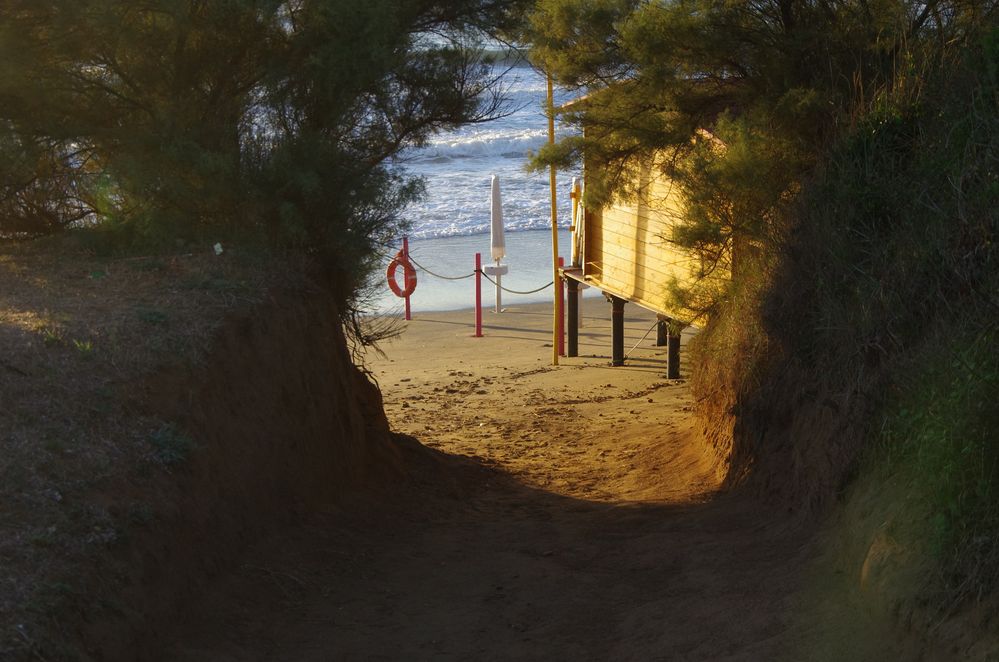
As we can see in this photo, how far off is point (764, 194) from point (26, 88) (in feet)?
21.6

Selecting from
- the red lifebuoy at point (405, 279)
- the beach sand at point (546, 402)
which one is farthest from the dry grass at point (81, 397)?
the red lifebuoy at point (405, 279)

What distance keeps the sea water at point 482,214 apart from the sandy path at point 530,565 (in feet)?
11.0

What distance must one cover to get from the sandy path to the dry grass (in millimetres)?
788

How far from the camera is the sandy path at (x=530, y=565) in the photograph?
6.18 meters

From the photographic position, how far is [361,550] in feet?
26.3

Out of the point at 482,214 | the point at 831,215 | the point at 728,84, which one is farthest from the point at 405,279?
the point at 482,214

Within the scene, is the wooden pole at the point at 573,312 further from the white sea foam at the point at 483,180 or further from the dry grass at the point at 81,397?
the dry grass at the point at 81,397

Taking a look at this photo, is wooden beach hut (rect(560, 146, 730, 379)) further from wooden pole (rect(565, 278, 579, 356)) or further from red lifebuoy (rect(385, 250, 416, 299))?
red lifebuoy (rect(385, 250, 416, 299))

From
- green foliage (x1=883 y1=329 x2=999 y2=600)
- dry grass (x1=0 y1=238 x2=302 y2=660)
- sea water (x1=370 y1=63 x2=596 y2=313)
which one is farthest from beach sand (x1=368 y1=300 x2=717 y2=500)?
green foliage (x1=883 y1=329 x2=999 y2=600)

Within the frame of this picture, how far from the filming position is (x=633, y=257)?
52.1 ft

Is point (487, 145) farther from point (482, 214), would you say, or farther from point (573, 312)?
point (573, 312)

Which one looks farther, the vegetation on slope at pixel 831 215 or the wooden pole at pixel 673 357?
the wooden pole at pixel 673 357

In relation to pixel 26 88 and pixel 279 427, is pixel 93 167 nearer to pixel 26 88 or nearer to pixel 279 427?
pixel 26 88

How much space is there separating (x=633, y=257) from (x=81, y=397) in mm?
10520
